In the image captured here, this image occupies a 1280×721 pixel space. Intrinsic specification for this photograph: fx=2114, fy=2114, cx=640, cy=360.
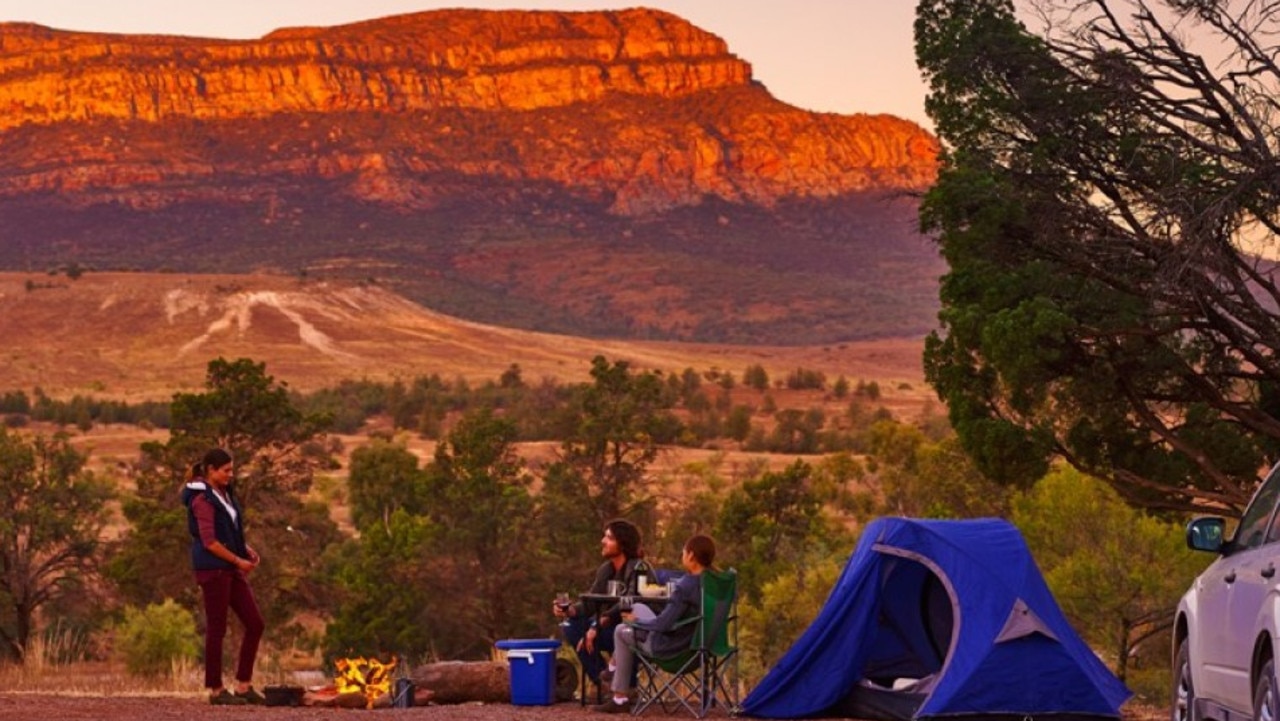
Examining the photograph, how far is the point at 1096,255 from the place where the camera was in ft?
60.8

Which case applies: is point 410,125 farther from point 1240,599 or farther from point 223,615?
point 1240,599

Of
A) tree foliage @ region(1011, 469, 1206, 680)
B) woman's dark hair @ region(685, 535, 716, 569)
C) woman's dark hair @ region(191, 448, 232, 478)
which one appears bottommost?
tree foliage @ region(1011, 469, 1206, 680)

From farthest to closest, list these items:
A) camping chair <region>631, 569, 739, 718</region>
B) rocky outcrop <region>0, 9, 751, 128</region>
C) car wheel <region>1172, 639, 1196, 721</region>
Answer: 1. rocky outcrop <region>0, 9, 751, 128</region>
2. camping chair <region>631, 569, 739, 718</region>
3. car wheel <region>1172, 639, 1196, 721</region>

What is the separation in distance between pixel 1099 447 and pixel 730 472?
4627cm

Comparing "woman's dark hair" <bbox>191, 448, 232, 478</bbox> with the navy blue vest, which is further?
the navy blue vest

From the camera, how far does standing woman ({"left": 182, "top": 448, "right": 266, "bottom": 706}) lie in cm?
1414

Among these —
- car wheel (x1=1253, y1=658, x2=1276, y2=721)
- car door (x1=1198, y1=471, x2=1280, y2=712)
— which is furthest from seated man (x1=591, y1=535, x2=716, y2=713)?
car wheel (x1=1253, y1=658, x2=1276, y2=721)

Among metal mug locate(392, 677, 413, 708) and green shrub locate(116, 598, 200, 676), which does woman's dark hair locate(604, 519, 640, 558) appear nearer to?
metal mug locate(392, 677, 413, 708)

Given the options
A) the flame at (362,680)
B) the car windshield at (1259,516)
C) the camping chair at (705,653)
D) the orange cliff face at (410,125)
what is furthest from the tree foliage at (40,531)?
the orange cliff face at (410,125)

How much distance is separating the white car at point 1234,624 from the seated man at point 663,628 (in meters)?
4.15

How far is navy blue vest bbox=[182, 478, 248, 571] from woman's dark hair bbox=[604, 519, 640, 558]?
2.63 metres

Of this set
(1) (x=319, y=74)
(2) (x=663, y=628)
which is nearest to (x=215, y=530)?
(2) (x=663, y=628)

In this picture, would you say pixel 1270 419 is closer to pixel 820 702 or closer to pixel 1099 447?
pixel 1099 447

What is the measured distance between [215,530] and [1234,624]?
7.40 m
